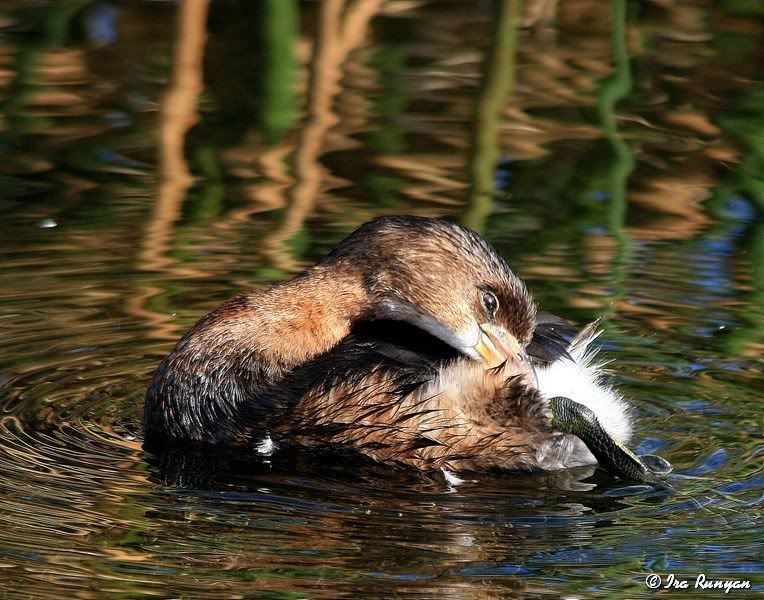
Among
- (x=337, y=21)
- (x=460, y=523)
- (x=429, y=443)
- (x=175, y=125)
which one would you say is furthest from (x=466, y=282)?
(x=337, y=21)

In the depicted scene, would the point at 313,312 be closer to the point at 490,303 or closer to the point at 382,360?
the point at 382,360

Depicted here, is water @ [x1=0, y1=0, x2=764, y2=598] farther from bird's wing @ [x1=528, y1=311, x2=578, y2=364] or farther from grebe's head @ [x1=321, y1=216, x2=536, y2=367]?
grebe's head @ [x1=321, y1=216, x2=536, y2=367]

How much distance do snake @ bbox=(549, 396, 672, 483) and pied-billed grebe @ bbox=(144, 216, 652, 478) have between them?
34mm

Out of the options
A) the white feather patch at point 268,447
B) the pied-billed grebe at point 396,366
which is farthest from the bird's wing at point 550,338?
the white feather patch at point 268,447

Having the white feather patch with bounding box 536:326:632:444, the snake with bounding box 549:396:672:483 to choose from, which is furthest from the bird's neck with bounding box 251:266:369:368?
the snake with bounding box 549:396:672:483

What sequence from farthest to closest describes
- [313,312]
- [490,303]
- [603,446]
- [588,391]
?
[313,312] → [490,303] → [588,391] → [603,446]

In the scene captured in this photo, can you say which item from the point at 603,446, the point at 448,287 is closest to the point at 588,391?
the point at 603,446

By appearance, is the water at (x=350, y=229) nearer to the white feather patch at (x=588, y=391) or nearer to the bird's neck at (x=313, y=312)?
the white feather patch at (x=588, y=391)

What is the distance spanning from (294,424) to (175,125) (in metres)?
4.17

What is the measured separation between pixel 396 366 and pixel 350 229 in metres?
2.33

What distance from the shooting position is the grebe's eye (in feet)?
18.7

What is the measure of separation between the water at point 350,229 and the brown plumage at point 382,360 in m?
0.13

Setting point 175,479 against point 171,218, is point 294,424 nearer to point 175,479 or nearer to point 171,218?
point 175,479

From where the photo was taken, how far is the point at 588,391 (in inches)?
219
